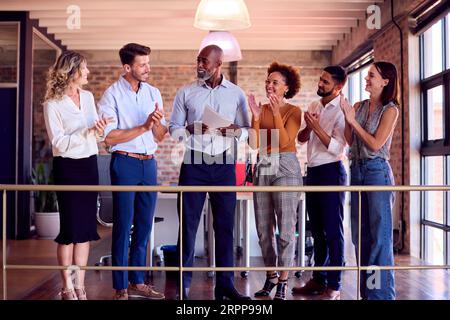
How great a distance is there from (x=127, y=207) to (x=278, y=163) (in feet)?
3.05

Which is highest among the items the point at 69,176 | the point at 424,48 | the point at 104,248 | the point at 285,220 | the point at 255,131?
the point at 424,48

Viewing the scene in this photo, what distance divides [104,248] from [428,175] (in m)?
3.52

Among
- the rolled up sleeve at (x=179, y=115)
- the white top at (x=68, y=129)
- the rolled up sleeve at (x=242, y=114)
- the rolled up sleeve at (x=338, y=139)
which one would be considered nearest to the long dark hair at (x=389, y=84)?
the rolled up sleeve at (x=338, y=139)

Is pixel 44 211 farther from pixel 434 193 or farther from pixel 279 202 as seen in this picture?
pixel 279 202

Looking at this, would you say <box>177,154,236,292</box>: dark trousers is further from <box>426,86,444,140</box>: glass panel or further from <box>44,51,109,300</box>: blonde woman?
<box>426,86,444,140</box>: glass panel

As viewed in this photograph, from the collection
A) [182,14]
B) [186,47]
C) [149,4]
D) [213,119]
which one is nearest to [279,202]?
[213,119]

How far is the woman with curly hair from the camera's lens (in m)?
3.80

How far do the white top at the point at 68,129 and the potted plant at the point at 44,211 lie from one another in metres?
4.78

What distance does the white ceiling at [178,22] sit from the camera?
7.39 metres

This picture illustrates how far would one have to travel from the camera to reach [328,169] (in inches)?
156

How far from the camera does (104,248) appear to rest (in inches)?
271
